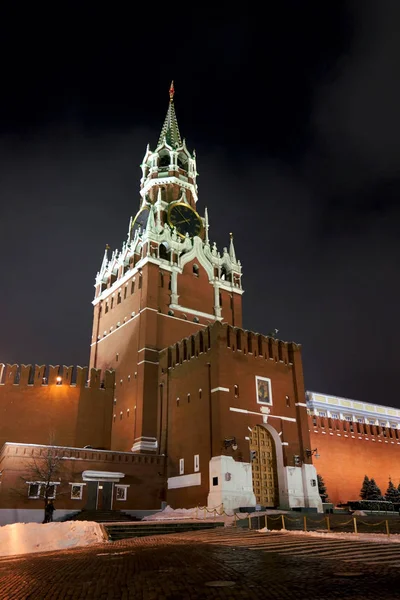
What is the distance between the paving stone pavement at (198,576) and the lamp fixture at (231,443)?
1633cm

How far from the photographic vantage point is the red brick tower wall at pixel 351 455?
42938 mm

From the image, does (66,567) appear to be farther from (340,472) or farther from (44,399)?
(340,472)

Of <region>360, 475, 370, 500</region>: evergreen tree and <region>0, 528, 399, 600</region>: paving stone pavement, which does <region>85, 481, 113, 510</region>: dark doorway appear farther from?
<region>360, 475, 370, 500</region>: evergreen tree

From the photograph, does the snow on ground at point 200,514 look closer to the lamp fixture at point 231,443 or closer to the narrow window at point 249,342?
the lamp fixture at point 231,443

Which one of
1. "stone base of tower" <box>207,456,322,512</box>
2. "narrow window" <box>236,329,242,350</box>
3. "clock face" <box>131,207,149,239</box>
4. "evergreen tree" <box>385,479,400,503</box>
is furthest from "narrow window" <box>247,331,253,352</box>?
"clock face" <box>131,207,149,239</box>

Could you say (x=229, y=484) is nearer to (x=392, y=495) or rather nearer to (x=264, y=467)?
(x=264, y=467)

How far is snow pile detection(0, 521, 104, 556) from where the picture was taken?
1852 centimetres

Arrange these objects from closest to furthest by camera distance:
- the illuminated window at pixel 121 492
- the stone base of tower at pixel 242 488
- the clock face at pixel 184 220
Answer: the stone base of tower at pixel 242 488 → the illuminated window at pixel 121 492 → the clock face at pixel 184 220

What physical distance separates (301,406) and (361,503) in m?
7.88

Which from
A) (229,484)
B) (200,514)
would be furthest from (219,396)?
(200,514)

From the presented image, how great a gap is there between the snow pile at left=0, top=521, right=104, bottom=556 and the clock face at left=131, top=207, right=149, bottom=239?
36.2 metres

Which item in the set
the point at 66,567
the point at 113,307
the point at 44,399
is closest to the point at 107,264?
the point at 113,307

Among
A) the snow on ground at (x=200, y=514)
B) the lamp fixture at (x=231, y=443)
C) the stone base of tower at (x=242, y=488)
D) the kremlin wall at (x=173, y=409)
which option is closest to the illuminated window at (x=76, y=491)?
the kremlin wall at (x=173, y=409)

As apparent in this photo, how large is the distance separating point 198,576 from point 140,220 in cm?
4770
